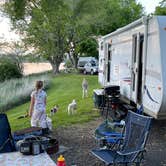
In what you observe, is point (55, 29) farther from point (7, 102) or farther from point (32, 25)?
point (7, 102)

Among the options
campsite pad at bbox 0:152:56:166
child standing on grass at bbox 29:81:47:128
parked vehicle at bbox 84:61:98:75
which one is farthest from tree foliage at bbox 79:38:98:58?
campsite pad at bbox 0:152:56:166

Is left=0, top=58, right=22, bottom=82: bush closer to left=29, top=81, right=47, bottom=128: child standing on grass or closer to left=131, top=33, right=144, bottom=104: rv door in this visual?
left=29, top=81, right=47, bottom=128: child standing on grass

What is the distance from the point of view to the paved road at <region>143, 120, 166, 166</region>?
6.38 m

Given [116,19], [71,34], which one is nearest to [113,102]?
[71,34]

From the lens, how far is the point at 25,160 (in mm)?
4484

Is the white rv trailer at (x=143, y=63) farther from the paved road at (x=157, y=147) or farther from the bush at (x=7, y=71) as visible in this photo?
the bush at (x=7, y=71)

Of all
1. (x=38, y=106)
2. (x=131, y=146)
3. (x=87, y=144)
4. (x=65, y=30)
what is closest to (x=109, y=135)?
(x=131, y=146)

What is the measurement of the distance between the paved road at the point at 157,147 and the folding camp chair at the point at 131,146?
0.71m

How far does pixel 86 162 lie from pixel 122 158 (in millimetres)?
1285

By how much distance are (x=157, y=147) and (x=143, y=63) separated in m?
1.97

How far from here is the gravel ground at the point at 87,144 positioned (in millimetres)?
6383

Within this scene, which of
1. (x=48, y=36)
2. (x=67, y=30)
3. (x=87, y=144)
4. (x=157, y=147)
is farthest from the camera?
(x=67, y=30)

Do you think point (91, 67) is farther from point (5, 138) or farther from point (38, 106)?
point (5, 138)

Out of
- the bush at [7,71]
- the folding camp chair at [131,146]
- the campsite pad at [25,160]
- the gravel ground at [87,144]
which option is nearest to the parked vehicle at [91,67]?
the bush at [7,71]
